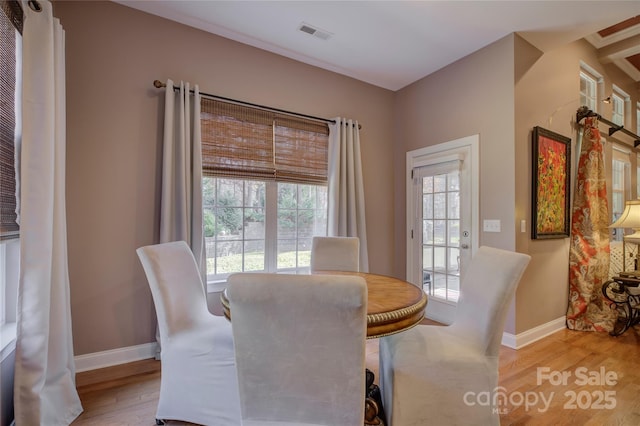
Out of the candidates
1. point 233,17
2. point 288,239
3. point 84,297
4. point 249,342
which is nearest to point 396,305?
point 249,342

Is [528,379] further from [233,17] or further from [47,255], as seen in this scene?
[233,17]

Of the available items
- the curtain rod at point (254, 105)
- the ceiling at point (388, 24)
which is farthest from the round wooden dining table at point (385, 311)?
the ceiling at point (388, 24)

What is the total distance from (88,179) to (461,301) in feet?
9.24

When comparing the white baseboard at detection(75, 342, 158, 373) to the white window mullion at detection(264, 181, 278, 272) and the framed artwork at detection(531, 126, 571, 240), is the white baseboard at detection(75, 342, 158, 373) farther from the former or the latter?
the framed artwork at detection(531, 126, 571, 240)

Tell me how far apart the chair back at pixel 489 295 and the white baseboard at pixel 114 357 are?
235cm

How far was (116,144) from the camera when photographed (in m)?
2.31

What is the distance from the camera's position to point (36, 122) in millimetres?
1591

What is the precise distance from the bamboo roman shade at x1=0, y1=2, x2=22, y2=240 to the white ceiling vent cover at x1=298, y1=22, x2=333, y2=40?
1.93 meters

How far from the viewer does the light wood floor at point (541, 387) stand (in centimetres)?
171

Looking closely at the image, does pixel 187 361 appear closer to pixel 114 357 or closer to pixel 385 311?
pixel 385 311

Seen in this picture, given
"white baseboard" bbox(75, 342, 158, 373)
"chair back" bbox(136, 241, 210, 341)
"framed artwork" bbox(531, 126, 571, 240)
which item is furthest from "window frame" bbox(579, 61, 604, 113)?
"white baseboard" bbox(75, 342, 158, 373)

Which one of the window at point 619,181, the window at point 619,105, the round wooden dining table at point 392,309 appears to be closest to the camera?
the round wooden dining table at point 392,309

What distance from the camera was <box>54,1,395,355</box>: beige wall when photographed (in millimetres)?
2188

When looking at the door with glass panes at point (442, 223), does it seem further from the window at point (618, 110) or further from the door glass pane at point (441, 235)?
the window at point (618, 110)
